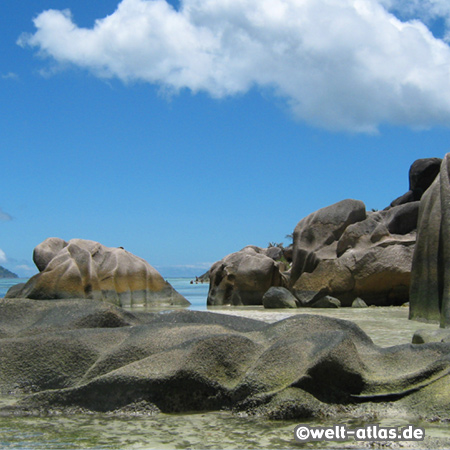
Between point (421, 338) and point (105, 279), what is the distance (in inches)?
609

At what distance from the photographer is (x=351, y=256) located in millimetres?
16453

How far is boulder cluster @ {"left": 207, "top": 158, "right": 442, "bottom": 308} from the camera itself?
52.6 ft

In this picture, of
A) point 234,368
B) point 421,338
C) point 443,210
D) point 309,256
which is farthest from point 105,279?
point 234,368

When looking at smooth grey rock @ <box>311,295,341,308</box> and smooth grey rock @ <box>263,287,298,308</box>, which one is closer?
smooth grey rock @ <box>311,295,341,308</box>

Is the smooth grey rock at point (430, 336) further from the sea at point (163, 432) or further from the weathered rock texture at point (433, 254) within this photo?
the weathered rock texture at point (433, 254)

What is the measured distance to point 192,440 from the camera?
9.27 ft

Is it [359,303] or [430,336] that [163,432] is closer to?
[430,336]

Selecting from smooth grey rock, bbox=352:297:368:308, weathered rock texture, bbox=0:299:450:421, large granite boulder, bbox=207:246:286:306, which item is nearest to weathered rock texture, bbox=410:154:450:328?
weathered rock texture, bbox=0:299:450:421

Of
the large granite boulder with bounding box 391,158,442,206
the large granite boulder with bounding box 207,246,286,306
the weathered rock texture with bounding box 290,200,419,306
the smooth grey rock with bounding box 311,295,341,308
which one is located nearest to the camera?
the weathered rock texture with bounding box 290,200,419,306

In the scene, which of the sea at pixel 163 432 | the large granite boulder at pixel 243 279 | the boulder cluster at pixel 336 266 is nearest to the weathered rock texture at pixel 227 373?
the sea at pixel 163 432

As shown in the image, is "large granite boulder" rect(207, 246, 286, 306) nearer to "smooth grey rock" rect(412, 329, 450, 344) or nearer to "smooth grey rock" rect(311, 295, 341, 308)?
"smooth grey rock" rect(311, 295, 341, 308)

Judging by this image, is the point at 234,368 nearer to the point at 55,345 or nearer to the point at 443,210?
the point at 55,345

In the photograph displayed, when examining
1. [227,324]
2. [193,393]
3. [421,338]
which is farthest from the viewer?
[421,338]

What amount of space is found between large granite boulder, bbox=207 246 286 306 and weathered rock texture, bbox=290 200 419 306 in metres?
1.41
